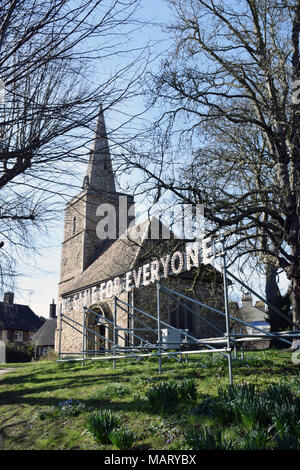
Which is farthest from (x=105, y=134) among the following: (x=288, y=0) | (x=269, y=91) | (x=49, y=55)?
(x=288, y=0)

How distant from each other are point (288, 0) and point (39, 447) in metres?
9.95

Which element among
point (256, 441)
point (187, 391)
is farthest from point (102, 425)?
point (256, 441)

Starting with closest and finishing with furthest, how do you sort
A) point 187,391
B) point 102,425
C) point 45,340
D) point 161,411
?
1. point 102,425
2. point 161,411
3. point 187,391
4. point 45,340

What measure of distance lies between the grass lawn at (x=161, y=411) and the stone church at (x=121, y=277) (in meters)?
1.19

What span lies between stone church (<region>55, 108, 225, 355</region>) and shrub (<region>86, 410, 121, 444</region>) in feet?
7.53

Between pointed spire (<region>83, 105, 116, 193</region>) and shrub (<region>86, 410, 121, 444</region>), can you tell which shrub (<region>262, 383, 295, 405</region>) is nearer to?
shrub (<region>86, 410, 121, 444</region>)

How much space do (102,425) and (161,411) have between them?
92cm

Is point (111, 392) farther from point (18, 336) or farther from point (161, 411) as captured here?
point (18, 336)

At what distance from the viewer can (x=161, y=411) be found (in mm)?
5125

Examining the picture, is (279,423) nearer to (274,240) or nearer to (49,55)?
(49,55)

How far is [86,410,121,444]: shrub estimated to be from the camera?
4.47 metres

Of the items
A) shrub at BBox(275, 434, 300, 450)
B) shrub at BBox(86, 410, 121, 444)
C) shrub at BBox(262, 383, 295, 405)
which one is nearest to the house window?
shrub at BBox(86, 410, 121, 444)

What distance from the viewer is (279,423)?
3.76m

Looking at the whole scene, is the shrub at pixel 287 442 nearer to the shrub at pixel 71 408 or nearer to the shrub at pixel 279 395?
the shrub at pixel 279 395
